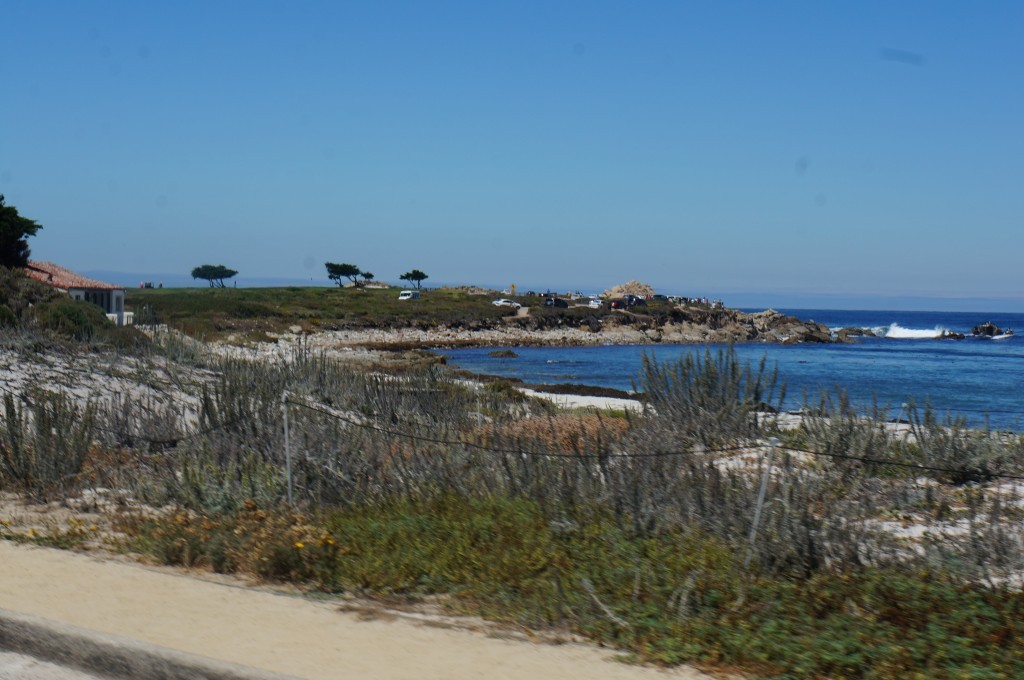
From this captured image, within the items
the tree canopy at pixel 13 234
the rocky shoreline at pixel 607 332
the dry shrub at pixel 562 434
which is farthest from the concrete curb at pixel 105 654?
the rocky shoreline at pixel 607 332

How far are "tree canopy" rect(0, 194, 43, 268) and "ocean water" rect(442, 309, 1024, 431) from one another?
71.6 feet

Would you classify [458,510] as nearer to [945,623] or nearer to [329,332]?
[945,623]

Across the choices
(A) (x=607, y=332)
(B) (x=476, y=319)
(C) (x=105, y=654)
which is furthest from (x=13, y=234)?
(A) (x=607, y=332)

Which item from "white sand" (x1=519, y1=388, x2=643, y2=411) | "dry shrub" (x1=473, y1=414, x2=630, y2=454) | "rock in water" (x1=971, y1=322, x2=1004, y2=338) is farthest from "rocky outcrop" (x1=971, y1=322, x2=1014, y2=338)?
"dry shrub" (x1=473, y1=414, x2=630, y2=454)

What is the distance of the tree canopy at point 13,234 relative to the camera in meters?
42.0

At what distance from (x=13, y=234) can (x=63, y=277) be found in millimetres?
6545

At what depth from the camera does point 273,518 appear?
873 centimetres

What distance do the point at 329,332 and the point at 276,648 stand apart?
6983cm

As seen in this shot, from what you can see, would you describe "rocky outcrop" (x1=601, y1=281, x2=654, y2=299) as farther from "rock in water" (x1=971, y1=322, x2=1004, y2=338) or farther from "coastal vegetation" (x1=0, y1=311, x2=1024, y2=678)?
"coastal vegetation" (x1=0, y1=311, x2=1024, y2=678)

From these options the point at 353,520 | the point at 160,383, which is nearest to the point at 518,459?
the point at 353,520

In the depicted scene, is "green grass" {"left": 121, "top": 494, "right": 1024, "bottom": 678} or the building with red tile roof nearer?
"green grass" {"left": 121, "top": 494, "right": 1024, "bottom": 678}

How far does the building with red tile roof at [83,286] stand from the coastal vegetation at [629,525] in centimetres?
3549

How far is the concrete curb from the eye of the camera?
17.3 feet

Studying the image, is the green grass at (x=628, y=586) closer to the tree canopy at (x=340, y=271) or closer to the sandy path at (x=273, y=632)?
the sandy path at (x=273, y=632)
